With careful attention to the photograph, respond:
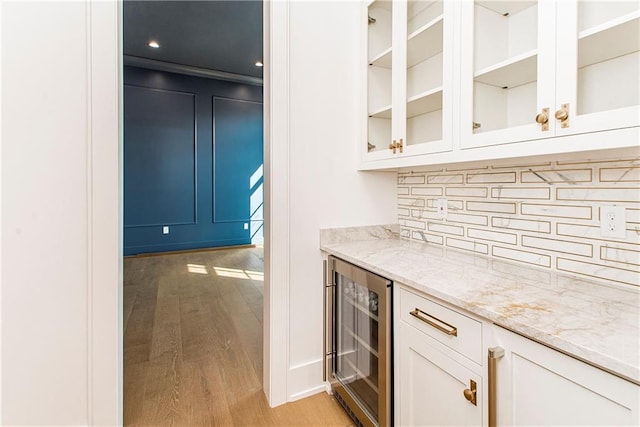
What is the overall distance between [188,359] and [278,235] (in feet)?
3.98

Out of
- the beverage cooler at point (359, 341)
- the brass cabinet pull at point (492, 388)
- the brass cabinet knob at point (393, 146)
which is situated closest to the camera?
the brass cabinet pull at point (492, 388)

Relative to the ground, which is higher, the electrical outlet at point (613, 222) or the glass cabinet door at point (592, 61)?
the glass cabinet door at point (592, 61)

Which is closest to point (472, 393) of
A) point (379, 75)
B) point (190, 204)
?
point (379, 75)

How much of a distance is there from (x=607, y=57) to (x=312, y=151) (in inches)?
47.7

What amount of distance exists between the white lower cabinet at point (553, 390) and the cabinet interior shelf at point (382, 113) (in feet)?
3.88

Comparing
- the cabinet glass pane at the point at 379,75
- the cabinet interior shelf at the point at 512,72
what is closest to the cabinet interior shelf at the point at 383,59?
the cabinet glass pane at the point at 379,75

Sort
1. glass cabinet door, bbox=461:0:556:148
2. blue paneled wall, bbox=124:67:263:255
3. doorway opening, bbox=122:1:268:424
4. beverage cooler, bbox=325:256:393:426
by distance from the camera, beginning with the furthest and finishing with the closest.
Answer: blue paneled wall, bbox=124:67:263:255, doorway opening, bbox=122:1:268:424, beverage cooler, bbox=325:256:393:426, glass cabinet door, bbox=461:0:556:148

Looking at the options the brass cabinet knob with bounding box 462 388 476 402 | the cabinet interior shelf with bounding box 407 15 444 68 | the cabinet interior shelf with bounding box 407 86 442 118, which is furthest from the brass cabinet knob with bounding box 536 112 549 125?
the brass cabinet knob with bounding box 462 388 476 402

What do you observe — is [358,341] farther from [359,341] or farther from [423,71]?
[423,71]

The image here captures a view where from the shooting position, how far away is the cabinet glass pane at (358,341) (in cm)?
144

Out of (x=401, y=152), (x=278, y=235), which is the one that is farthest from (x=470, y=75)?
(x=278, y=235)

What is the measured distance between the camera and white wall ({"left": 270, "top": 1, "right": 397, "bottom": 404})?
5.48ft

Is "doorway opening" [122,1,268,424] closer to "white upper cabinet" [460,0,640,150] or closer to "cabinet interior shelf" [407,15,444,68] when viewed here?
"white upper cabinet" [460,0,640,150]

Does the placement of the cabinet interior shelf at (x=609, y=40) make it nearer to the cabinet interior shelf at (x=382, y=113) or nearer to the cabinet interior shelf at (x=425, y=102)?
the cabinet interior shelf at (x=425, y=102)
